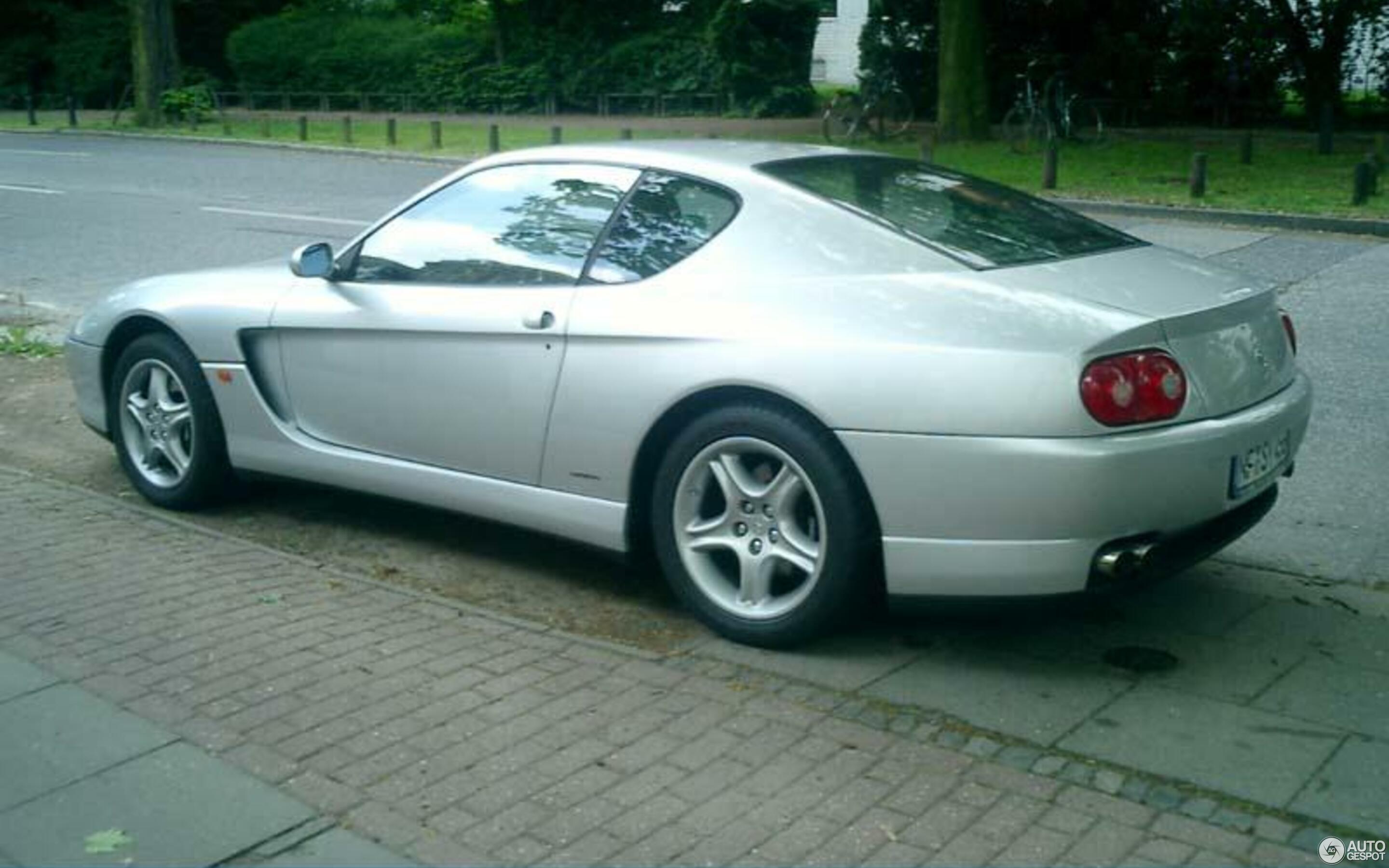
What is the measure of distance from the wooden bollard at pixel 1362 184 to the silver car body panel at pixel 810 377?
12.7 meters

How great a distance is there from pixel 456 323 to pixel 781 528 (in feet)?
4.65

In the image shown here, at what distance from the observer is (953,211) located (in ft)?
→ 17.2

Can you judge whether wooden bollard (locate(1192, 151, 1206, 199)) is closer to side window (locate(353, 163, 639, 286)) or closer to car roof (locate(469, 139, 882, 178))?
car roof (locate(469, 139, 882, 178))

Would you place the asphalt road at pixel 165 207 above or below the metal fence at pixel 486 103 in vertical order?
below

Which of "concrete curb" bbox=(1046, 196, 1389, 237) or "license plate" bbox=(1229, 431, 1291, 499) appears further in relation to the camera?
"concrete curb" bbox=(1046, 196, 1389, 237)

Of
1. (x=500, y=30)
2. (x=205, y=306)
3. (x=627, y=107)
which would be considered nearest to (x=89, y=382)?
(x=205, y=306)

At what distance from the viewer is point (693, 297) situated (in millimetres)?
4879

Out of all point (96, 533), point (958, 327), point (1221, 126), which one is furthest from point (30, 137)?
point (958, 327)

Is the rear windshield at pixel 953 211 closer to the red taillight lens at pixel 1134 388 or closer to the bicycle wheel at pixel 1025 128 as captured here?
the red taillight lens at pixel 1134 388

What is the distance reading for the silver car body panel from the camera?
169 inches

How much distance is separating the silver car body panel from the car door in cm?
1

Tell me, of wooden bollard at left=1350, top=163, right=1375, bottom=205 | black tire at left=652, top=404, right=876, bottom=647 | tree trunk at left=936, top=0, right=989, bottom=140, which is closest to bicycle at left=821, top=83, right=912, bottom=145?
tree trunk at left=936, top=0, right=989, bottom=140

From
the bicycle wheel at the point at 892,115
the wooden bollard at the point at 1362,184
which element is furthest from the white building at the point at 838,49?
the wooden bollard at the point at 1362,184

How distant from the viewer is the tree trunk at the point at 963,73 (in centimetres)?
2503
